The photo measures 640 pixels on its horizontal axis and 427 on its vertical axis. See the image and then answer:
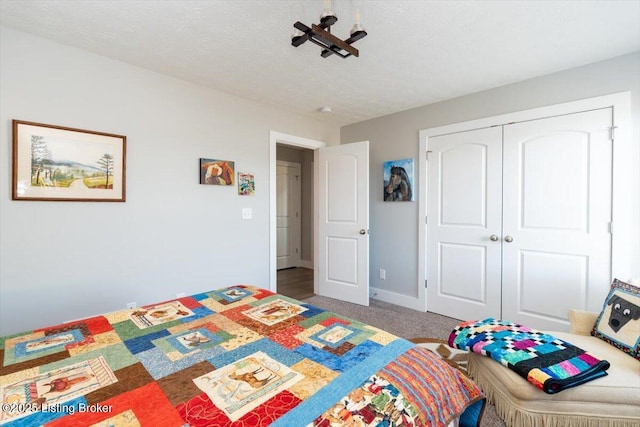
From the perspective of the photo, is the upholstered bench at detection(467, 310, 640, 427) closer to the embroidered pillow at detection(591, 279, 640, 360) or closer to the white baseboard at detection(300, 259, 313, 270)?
the embroidered pillow at detection(591, 279, 640, 360)

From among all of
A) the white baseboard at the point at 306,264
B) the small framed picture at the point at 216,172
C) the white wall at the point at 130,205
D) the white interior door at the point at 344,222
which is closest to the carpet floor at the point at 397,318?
the white interior door at the point at 344,222

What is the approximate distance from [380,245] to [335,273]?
A: 2.30ft

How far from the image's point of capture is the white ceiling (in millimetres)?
1716

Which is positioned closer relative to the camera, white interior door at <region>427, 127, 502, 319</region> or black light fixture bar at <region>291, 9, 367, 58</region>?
black light fixture bar at <region>291, 9, 367, 58</region>

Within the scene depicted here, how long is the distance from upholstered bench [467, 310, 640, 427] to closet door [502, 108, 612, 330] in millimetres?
1186

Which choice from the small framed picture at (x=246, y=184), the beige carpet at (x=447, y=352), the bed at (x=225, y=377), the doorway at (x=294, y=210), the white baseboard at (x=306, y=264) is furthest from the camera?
the white baseboard at (x=306, y=264)

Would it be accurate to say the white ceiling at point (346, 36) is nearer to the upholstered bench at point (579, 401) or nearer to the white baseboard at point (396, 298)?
the upholstered bench at point (579, 401)

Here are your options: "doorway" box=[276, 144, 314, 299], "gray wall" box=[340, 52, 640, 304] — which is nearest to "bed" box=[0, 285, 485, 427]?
"gray wall" box=[340, 52, 640, 304]

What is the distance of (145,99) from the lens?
2.50 m

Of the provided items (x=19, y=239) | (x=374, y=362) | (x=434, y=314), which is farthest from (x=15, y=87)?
(x=434, y=314)

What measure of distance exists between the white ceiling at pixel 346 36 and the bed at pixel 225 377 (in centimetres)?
177

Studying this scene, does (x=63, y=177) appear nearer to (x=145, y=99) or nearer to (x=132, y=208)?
(x=132, y=208)

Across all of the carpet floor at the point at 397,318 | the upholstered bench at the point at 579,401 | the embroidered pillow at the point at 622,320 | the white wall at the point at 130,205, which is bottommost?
the carpet floor at the point at 397,318

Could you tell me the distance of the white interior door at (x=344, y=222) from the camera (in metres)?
Result: 3.62
